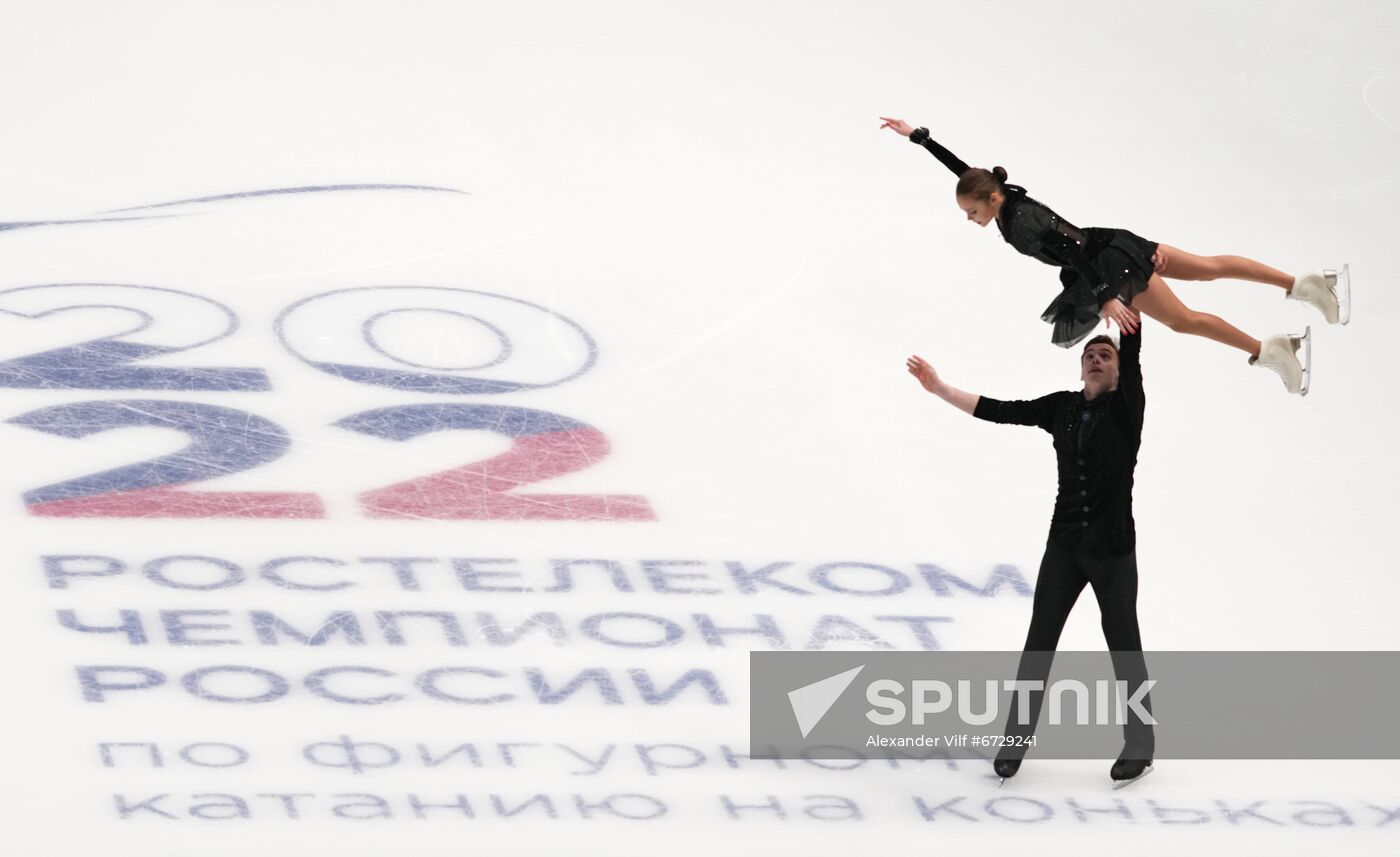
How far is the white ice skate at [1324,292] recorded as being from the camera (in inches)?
309

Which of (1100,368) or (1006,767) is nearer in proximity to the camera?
(1100,368)

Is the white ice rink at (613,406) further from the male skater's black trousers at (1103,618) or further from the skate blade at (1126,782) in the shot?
the male skater's black trousers at (1103,618)

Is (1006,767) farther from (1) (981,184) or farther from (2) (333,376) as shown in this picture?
(2) (333,376)

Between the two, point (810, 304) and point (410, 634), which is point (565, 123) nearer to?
point (810, 304)

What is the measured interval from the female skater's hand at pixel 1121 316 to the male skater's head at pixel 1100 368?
12 centimetres

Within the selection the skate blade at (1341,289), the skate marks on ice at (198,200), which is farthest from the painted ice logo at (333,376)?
the skate blade at (1341,289)

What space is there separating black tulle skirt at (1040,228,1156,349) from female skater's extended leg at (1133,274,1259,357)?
0.13m

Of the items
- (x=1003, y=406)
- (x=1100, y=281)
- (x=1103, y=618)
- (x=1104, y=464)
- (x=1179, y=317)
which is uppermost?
(x=1100, y=281)

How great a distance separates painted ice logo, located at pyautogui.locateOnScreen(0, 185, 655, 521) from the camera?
26.8 ft

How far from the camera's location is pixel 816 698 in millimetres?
7230

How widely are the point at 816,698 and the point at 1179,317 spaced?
199 centimetres

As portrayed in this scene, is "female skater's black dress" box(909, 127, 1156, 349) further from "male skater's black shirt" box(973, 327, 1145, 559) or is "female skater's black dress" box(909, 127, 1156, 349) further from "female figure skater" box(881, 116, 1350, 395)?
"male skater's black shirt" box(973, 327, 1145, 559)

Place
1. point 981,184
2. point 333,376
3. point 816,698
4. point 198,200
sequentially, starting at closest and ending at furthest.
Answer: point 981,184
point 816,698
point 333,376
point 198,200

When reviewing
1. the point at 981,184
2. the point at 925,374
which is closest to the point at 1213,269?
the point at 981,184
